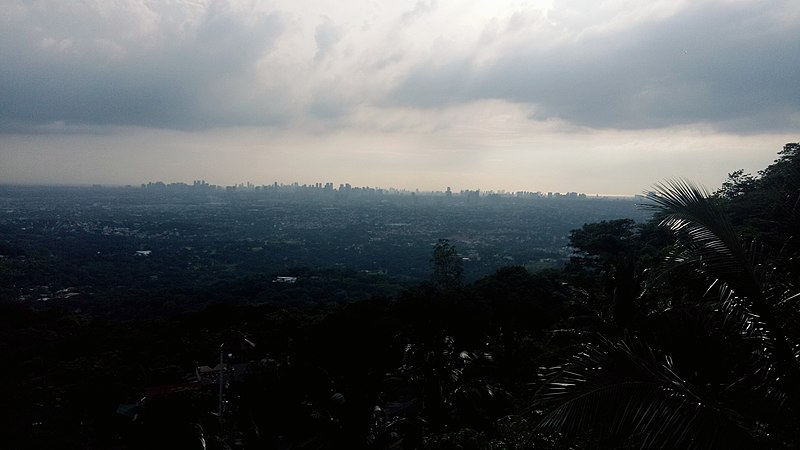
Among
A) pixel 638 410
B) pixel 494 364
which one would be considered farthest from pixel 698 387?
pixel 494 364

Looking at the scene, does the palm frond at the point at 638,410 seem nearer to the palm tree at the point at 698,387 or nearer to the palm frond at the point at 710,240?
the palm tree at the point at 698,387

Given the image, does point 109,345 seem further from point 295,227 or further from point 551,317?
point 295,227

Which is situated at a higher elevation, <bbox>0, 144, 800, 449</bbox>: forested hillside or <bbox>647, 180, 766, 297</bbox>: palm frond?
<bbox>647, 180, 766, 297</bbox>: palm frond

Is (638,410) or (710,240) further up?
(710,240)

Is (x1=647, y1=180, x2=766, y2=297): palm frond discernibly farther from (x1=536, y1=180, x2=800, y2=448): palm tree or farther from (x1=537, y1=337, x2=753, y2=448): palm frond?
(x1=537, y1=337, x2=753, y2=448): palm frond

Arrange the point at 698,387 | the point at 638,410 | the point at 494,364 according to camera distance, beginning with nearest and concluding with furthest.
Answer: the point at 638,410
the point at 698,387
the point at 494,364

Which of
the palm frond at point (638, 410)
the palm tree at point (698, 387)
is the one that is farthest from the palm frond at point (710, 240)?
the palm frond at point (638, 410)

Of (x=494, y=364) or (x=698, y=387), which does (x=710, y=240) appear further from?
(x=494, y=364)

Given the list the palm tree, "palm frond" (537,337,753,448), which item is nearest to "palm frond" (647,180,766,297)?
the palm tree
